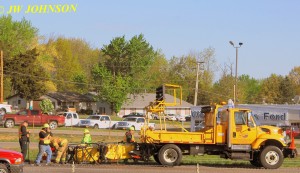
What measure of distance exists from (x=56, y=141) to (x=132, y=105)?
74.0 metres

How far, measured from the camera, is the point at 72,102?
9656 centimetres

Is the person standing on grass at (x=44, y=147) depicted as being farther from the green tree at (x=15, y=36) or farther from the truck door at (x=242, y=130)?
the green tree at (x=15, y=36)

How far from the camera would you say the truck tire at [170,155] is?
77.0 feet

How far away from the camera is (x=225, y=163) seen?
1018 inches

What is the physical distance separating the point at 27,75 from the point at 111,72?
17653 millimetres

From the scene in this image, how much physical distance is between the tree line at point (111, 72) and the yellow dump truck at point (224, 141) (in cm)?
5832

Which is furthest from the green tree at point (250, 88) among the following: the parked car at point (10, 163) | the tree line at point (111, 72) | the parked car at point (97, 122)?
the parked car at point (10, 163)

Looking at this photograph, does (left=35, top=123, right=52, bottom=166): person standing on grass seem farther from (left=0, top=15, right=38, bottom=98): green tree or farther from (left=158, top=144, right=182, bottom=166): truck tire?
(left=0, top=15, right=38, bottom=98): green tree

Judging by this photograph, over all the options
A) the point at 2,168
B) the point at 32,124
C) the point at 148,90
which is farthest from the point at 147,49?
the point at 2,168

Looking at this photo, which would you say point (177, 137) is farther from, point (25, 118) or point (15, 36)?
point (15, 36)

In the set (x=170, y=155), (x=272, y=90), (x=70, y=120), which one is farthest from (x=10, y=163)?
(x=272, y=90)

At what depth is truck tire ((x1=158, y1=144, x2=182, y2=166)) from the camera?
77.0 feet

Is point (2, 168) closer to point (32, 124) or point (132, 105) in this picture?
point (32, 124)

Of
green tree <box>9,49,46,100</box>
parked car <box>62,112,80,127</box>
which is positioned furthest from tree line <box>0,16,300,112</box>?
parked car <box>62,112,80,127</box>
